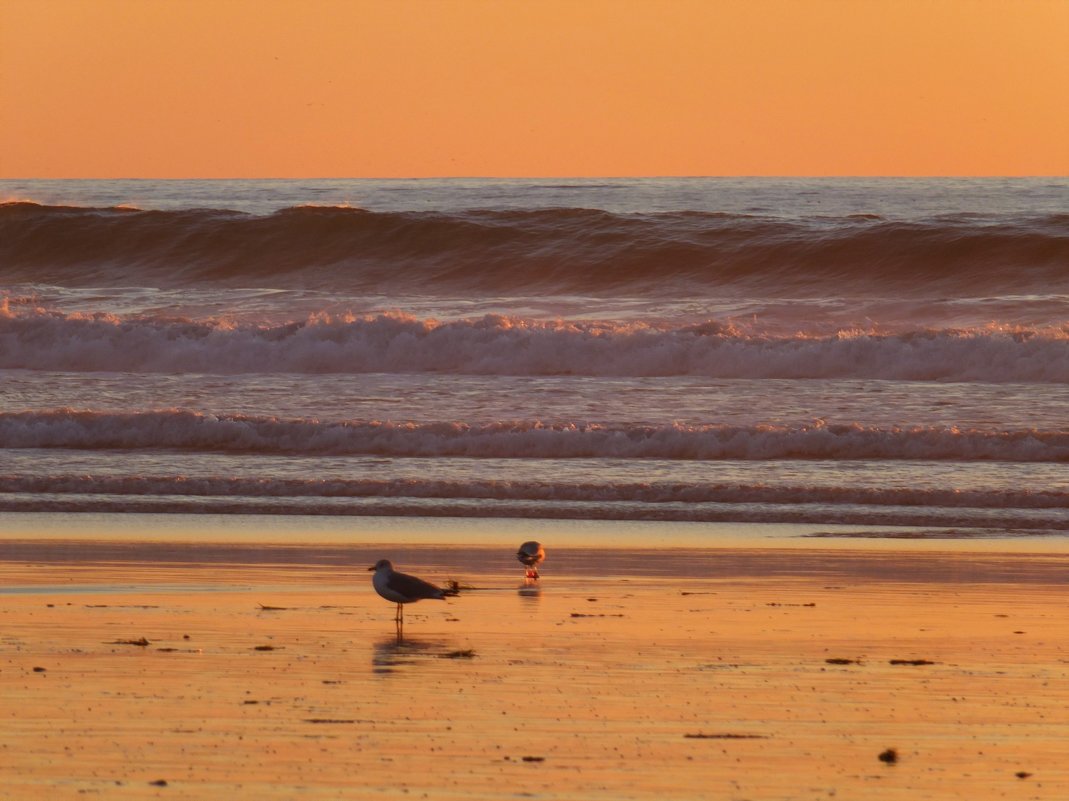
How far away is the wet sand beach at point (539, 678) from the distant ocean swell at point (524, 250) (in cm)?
1841

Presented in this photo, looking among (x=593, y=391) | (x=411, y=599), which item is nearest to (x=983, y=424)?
(x=593, y=391)

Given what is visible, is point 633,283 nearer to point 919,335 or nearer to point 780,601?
point 919,335

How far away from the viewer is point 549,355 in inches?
774

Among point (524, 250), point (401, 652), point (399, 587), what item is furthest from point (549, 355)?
point (401, 652)

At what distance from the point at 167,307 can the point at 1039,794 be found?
21857mm

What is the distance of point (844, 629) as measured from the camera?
288 inches

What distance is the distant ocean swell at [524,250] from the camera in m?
27.5

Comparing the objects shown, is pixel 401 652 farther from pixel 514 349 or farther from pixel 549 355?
pixel 514 349

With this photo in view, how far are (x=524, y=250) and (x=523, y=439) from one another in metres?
16.1

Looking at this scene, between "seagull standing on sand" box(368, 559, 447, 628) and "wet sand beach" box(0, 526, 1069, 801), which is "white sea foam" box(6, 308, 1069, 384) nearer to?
"wet sand beach" box(0, 526, 1069, 801)

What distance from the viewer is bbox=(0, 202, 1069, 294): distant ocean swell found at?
90.2 feet

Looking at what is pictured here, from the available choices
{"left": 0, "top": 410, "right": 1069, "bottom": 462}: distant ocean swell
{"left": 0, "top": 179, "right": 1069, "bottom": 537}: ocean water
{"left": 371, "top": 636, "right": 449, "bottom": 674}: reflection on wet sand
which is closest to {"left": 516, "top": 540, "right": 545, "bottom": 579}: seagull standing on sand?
{"left": 371, "top": 636, "right": 449, "bottom": 674}: reflection on wet sand

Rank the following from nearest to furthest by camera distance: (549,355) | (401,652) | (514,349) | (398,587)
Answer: (401,652), (398,587), (549,355), (514,349)

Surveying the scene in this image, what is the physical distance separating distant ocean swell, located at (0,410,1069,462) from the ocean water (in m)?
0.03
